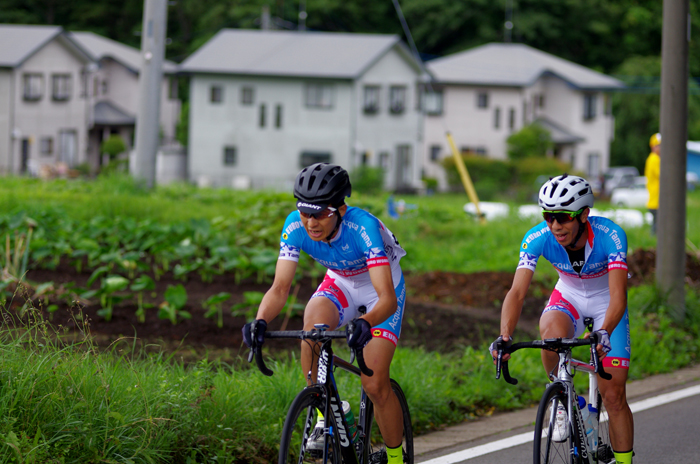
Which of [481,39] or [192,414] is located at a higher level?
[481,39]

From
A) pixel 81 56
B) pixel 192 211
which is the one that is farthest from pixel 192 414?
pixel 81 56

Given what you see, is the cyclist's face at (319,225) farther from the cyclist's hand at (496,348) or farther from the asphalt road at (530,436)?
the asphalt road at (530,436)

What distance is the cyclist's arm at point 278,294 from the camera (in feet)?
15.0

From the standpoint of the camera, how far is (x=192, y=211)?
52.0 ft

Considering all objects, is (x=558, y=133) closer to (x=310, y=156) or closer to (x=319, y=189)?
(x=310, y=156)

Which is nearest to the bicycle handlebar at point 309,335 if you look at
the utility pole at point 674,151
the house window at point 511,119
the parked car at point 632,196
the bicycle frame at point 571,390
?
the bicycle frame at point 571,390

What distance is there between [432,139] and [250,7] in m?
16.9

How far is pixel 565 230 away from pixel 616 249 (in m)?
0.34

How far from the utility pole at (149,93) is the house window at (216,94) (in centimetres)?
3362

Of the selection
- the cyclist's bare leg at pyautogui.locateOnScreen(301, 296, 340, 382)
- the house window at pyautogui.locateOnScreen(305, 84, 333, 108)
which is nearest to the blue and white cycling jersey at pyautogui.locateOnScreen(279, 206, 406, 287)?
the cyclist's bare leg at pyautogui.locateOnScreen(301, 296, 340, 382)

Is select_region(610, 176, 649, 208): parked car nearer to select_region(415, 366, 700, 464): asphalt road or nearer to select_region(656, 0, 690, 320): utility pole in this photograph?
select_region(656, 0, 690, 320): utility pole

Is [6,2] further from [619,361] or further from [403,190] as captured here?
[619,361]

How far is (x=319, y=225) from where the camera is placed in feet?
15.2

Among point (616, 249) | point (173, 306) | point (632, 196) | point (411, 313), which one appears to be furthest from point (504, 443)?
point (632, 196)
